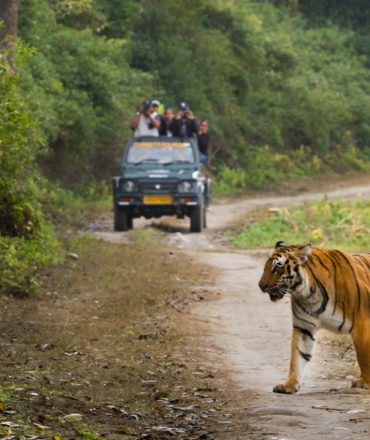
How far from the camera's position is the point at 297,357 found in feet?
32.7

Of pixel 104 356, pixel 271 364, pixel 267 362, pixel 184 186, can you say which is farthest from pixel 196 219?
pixel 271 364

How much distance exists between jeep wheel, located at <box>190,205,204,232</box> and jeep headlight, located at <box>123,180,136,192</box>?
1196mm

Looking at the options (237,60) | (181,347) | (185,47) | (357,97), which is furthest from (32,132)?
(357,97)

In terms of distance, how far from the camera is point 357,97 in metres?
49.5

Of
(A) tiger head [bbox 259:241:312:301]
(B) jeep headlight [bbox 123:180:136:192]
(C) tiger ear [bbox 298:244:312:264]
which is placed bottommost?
(B) jeep headlight [bbox 123:180:136:192]

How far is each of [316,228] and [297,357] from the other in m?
15.7

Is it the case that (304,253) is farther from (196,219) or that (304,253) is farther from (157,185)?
(196,219)

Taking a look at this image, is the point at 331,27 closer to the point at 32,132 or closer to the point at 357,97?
the point at 357,97

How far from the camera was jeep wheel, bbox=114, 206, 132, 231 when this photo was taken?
84.2ft

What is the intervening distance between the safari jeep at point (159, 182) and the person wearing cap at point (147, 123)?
1848 mm

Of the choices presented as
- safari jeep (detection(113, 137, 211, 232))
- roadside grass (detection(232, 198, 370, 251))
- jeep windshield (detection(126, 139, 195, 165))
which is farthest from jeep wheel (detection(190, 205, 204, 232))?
jeep windshield (detection(126, 139, 195, 165))

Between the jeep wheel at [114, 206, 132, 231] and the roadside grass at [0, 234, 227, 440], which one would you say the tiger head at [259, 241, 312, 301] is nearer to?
the roadside grass at [0, 234, 227, 440]

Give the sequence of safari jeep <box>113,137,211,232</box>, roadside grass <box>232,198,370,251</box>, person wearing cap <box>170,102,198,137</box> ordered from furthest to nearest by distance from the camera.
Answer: person wearing cap <box>170,102,198,137</box>
safari jeep <box>113,137,211,232</box>
roadside grass <box>232,198,370,251</box>

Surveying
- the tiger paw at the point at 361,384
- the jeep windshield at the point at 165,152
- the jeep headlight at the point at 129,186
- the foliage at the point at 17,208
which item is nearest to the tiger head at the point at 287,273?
the tiger paw at the point at 361,384
